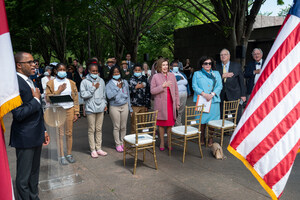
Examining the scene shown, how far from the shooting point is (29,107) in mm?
3238

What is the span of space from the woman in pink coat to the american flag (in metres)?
3.63

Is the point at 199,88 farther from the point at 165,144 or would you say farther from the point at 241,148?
the point at 241,148

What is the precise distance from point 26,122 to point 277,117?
9.46 ft

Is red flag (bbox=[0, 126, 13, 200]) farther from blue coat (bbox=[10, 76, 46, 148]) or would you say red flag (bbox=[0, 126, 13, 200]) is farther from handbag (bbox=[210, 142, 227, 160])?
handbag (bbox=[210, 142, 227, 160])

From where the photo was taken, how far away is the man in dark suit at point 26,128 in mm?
3277

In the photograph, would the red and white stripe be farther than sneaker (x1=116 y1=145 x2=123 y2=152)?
No

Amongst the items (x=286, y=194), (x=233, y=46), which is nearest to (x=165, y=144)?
(x=286, y=194)

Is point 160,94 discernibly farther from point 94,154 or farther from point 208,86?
point 94,154

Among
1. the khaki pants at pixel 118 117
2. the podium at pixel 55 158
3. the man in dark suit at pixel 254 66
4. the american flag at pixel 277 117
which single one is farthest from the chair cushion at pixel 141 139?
the man in dark suit at pixel 254 66

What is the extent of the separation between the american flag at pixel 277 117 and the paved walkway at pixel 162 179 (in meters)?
1.68

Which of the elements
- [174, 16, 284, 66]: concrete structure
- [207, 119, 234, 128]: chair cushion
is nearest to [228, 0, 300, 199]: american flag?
[207, 119, 234, 128]: chair cushion

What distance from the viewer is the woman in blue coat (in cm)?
643

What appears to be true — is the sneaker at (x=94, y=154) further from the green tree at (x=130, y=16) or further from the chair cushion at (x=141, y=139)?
the green tree at (x=130, y=16)

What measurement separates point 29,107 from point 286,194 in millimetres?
3888
